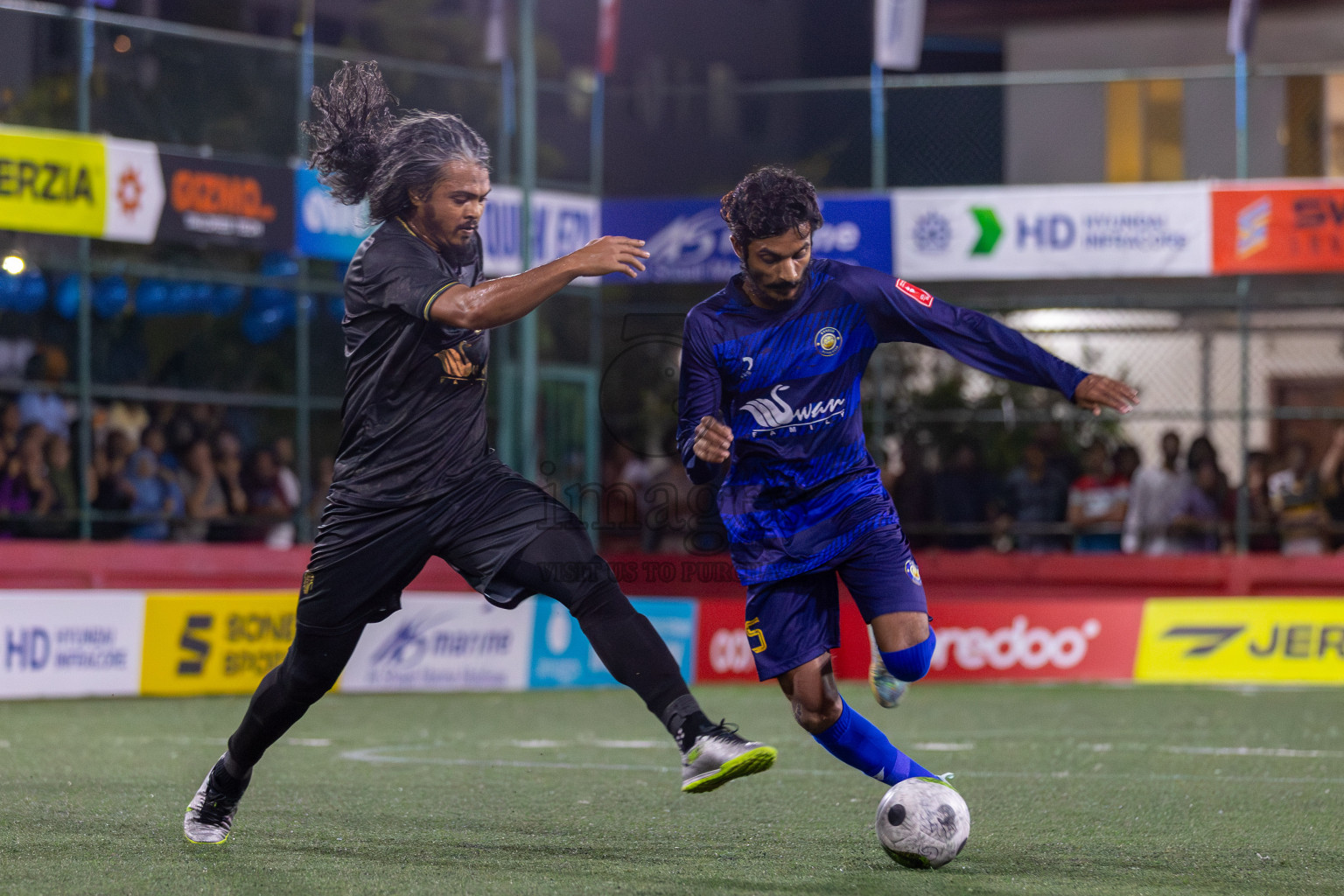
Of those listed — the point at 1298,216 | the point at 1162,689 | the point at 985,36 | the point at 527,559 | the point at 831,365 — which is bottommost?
the point at 1162,689

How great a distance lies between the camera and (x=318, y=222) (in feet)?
52.0

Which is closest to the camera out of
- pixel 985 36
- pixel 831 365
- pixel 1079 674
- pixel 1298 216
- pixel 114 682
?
pixel 831 365

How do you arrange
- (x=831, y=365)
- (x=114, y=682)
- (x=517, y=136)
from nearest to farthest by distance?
1. (x=831, y=365)
2. (x=114, y=682)
3. (x=517, y=136)

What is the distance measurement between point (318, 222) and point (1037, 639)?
739 cm

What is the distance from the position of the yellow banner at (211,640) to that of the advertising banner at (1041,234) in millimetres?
6722

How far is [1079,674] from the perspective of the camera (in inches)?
593

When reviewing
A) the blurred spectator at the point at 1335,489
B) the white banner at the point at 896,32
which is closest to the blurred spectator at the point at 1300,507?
the blurred spectator at the point at 1335,489

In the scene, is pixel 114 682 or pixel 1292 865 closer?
pixel 1292 865

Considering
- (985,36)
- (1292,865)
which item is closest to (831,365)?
(1292,865)

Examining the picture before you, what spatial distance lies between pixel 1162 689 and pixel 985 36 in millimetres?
12781

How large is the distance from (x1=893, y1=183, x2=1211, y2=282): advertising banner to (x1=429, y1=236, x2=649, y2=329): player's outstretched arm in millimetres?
11840

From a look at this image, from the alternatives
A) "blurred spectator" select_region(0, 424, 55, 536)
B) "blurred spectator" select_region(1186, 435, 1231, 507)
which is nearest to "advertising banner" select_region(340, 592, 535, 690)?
"blurred spectator" select_region(0, 424, 55, 536)

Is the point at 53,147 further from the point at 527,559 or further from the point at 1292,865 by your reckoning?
the point at 1292,865

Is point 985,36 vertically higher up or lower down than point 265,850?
higher up
